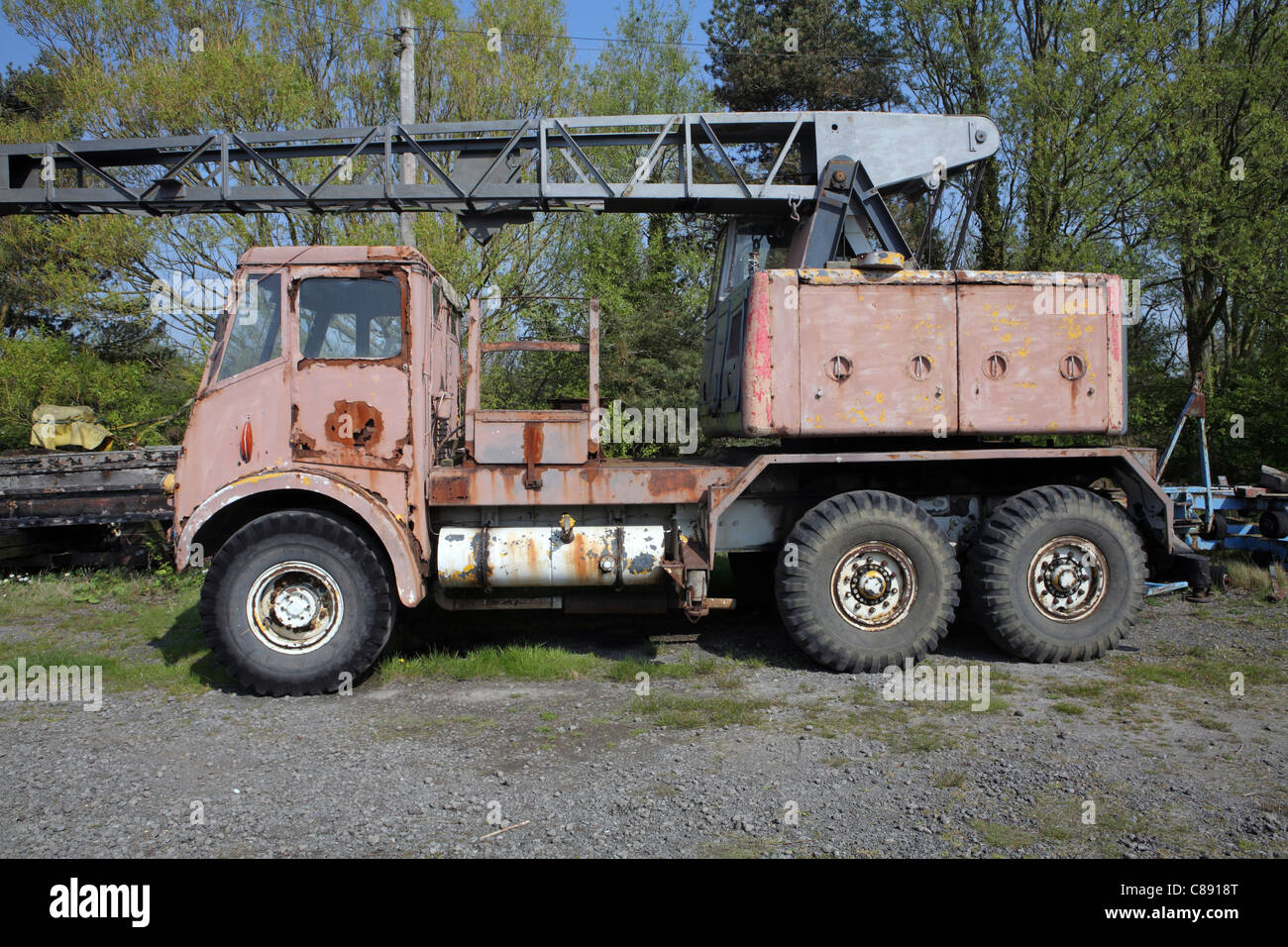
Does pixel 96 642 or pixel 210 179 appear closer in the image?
pixel 96 642

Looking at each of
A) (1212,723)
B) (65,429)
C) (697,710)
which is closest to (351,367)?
(697,710)

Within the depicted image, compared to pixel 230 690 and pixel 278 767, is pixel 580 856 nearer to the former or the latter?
pixel 278 767

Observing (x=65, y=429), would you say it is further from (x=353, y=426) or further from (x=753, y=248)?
(x=753, y=248)

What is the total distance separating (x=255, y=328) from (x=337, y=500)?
56.4 inches

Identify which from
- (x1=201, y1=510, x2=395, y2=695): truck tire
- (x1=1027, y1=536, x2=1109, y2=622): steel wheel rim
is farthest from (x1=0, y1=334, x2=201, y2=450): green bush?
(x1=1027, y1=536, x2=1109, y2=622): steel wheel rim

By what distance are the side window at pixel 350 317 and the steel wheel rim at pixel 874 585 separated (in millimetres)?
3737

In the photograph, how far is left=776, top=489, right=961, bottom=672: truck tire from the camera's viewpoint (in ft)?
22.4

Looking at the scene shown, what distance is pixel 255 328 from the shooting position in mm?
6809

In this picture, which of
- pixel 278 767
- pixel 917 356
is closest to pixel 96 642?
pixel 278 767

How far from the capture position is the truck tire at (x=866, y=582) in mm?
6812

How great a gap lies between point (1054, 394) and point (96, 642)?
27.5 feet

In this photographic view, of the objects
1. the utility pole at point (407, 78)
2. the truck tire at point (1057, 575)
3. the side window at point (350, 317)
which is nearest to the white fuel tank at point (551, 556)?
the side window at point (350, 317)

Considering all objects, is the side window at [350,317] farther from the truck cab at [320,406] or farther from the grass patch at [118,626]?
the grass patch at [118,626]

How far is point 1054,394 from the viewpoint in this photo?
6.94m
